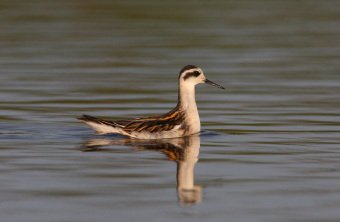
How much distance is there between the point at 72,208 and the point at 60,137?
587 cm

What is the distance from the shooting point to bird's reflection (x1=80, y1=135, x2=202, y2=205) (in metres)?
9.87

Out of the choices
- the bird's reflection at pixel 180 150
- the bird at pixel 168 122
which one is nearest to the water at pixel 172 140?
the bird's reflection at pixel 180 150

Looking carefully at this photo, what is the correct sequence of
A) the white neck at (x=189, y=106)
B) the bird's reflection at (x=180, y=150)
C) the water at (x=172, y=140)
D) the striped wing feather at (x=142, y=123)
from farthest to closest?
the white neck at (x=189, y=106) < the striped wing feather at (x=142, y=123) < the bird's reflection at (x=180, y=150) < the water at (x=172, y=140)

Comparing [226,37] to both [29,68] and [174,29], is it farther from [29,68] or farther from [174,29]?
[29,68]

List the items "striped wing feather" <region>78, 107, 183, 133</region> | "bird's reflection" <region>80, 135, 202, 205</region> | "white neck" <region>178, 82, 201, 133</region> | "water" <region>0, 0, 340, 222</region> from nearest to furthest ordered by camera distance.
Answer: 1. "water" <region>0, 0, 340, 222</region>
2. "bird's reflection" <region>80, 135, 202, 205</region>
3. "striped wing feather" <region>78, 107, 183, 133</region>
4. "white neck" <region>178, 82, 201, 133</region>

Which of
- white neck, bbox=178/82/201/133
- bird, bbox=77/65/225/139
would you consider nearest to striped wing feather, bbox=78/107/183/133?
bird, bbox=77/65/225/139

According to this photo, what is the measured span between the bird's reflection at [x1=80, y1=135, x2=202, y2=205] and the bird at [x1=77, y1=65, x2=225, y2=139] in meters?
0.25

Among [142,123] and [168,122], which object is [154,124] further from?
[168,122]

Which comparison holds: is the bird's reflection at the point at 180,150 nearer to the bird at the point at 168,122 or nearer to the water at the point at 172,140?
the water at the point at 172,140

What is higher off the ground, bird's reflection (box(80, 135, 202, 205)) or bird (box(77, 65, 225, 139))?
bird (box(77, 65, 225, 139))

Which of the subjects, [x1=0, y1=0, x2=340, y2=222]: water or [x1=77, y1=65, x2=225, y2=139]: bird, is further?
[x1=77, y1=65, x2=225, y2=139]: bird

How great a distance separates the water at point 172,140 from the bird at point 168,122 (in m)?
0.34

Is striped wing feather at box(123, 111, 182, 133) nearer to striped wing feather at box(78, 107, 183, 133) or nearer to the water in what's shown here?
striped wing feather at box(78, 107, 183, 133)

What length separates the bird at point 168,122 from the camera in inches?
588
